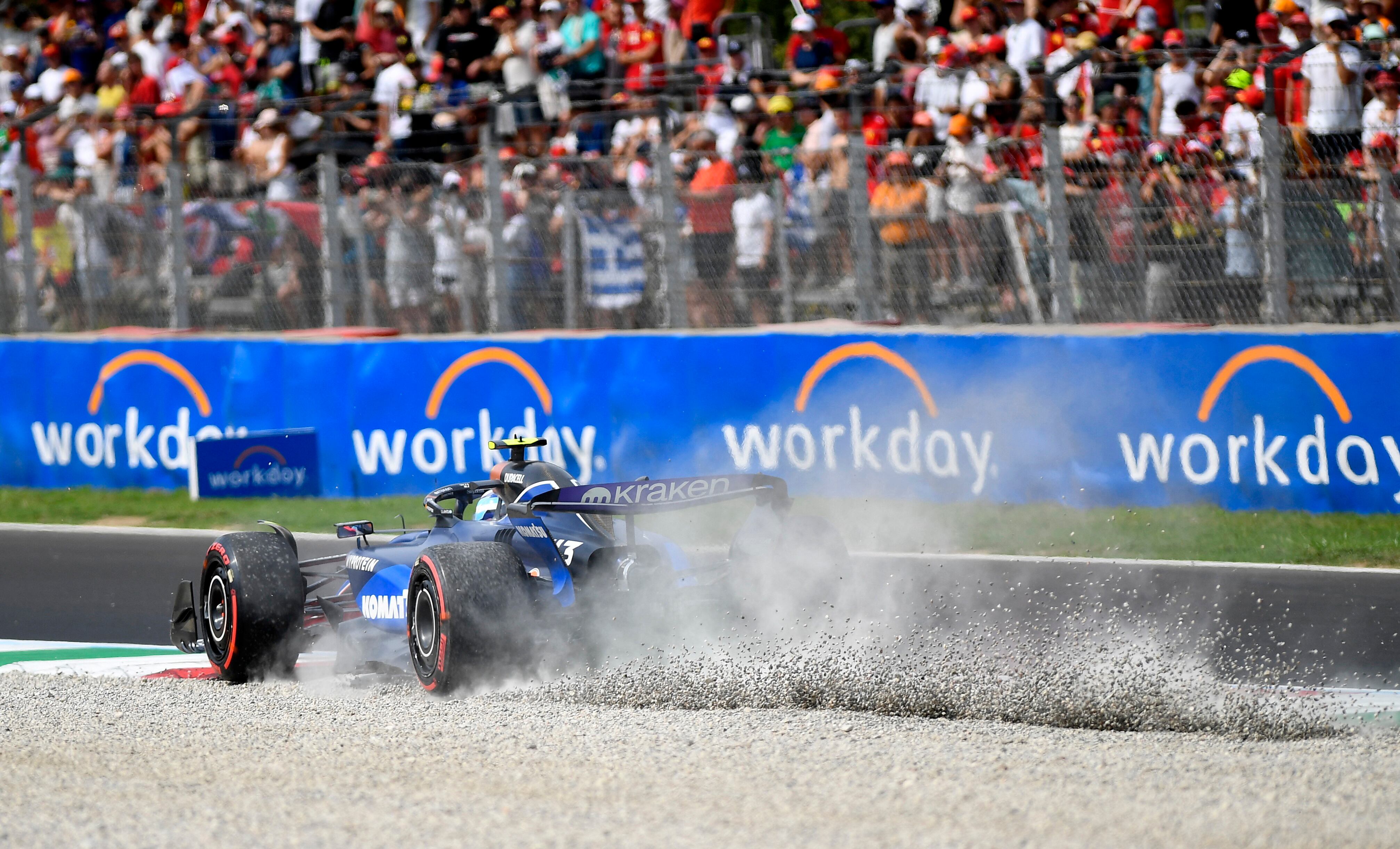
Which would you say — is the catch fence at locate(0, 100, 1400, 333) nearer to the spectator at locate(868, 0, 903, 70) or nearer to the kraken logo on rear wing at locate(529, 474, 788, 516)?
the spectator at locate(868, 0, 903, 70)

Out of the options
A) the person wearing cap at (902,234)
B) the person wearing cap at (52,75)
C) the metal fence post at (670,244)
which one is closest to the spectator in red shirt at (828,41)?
the metal fence post at (670,244)

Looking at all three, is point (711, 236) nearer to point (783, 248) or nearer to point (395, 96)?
point (783, 248)

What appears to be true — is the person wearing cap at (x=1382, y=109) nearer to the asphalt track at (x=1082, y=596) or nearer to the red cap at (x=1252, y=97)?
the red cap at (x=1252, y=97)

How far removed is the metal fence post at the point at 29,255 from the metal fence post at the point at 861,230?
677cm

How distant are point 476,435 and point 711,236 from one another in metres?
2.12

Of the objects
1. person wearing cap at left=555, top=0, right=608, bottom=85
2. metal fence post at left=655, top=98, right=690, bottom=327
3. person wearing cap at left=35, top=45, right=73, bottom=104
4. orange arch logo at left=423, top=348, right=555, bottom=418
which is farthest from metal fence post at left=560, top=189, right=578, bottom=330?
person wearing cap at left=35, top=45, right=73, bottom=104

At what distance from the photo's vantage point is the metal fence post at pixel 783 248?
11.0 metres

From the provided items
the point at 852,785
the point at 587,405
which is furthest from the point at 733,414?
the point at 852,785

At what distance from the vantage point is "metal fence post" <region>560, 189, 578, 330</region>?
11633mm

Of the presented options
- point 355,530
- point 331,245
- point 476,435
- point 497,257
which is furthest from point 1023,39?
point 355,530

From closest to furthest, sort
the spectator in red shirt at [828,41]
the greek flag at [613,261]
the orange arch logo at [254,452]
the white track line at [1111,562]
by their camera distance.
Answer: the white track line at [1111,562] → the greek flag at [613,261] → the orange arch logo at [254,452] → the spectator in red shirt at [828,41]

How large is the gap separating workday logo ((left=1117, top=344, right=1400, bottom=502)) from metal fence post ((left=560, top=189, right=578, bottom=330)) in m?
3.95

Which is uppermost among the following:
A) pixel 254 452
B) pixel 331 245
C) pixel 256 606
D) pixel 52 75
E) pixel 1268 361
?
pixel 52 75

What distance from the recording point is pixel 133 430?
1266cm
